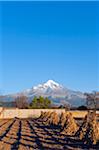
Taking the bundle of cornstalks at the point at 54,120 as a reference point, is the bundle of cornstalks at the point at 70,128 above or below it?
below

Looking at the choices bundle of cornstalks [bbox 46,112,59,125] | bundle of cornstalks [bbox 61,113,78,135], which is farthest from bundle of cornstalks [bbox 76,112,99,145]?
bundle of cornstalks [bbox 46,112,59,125]

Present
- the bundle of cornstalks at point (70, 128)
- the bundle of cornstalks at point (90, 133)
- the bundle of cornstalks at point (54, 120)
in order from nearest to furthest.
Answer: the bundle of cornstalks at point (90, 133)
the bundle of cornstalks at point (70, 128)
the bundle of cornstalks at point (54, 120)

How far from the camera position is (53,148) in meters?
21.3

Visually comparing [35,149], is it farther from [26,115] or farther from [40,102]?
[40,102]

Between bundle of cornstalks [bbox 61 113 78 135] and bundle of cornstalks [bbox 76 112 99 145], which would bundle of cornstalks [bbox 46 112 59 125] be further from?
bundle of cornstalks [bbox 76 112 99 145]

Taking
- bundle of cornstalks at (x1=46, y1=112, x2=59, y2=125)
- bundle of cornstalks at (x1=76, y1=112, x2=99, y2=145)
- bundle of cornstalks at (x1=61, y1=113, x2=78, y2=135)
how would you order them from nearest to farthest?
bundle of cornstalks at (x1=76, y1=112, x2=99, y2=145) < bundle of cornstalks at (x1=61, y1=113, x2=78, y2=135) < bundle of cornstalks at (x1=46, y1=112, x2=59, y2=125)

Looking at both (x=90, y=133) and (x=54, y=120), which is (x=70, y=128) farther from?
(x=54, y=120)

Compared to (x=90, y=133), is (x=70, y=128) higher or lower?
higher

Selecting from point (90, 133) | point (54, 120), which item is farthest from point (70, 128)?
point (54, 120)

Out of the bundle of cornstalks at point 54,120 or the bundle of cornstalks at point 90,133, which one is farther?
the bundle of cornstalks at point 54,120

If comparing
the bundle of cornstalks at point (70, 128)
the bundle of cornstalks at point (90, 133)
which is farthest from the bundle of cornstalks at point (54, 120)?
the bundle of cornstalks at point (90, 133)

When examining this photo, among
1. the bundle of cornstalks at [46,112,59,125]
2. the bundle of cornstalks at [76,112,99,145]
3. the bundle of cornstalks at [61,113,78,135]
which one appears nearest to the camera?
the bundle of cornstalks at [76,112,99,145]

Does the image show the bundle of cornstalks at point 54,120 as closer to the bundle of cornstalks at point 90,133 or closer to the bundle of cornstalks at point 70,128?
the bundle of cornstalks at point 70,128

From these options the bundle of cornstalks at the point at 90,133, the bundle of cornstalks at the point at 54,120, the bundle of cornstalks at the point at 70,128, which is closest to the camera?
the bundle of cornstalks at the point at 90,133
